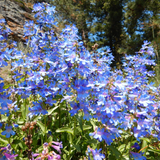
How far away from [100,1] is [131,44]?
27.5 feet

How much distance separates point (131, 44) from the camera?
1102 centimetres

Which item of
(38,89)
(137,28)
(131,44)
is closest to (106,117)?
(38,89)

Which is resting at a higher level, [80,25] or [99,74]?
[80,25]

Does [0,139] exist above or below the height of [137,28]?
below

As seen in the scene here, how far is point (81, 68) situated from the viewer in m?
1.32

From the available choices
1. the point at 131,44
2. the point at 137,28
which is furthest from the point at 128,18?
the point at 131,44

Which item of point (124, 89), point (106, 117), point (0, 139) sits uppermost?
point (124, 89)

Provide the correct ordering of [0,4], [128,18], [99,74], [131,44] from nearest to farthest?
1. [99,74]
2. [0,4]
3. [131,44]
4. [128,18]

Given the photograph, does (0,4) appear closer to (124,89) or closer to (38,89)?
(38,89)

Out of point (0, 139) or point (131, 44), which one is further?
point (131, 44)

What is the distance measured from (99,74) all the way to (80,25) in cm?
1640

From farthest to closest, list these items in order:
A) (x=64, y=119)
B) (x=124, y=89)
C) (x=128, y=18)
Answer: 1. (x=128, y=18)
2. (x=64, y=119)
3. (x=124, y=89)

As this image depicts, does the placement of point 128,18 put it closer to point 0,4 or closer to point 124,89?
point 0,4

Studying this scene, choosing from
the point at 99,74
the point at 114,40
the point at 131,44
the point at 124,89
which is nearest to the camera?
the point at 124,89
